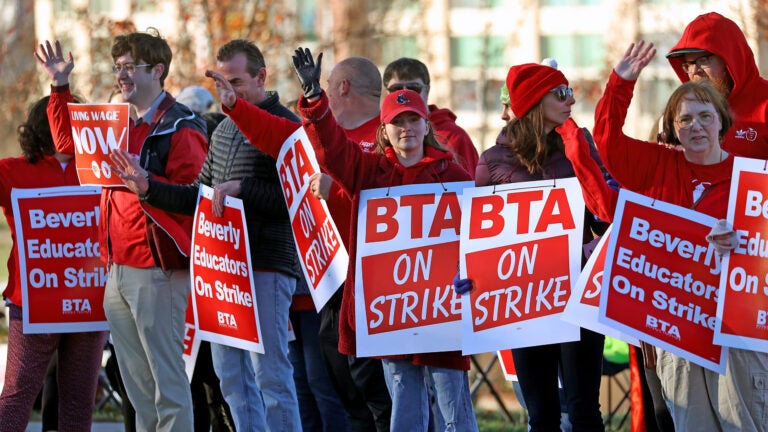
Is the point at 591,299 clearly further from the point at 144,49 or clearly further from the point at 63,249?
the point at 63,249

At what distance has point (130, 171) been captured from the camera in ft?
24.1

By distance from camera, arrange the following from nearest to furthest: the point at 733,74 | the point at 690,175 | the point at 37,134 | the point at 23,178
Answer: the point at 690,175 → the point at 733,74 → the point at 37,134 → the point at 23,178

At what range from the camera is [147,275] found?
7.45m

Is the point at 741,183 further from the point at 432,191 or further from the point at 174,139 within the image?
the point at 174,139

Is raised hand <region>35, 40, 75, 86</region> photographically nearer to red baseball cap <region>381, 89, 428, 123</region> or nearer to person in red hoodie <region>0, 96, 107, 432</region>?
person in red hoodie <region>0, 96, 107, 432</region>

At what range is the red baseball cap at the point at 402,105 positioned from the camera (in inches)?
268

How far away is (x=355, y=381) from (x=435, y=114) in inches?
71.2

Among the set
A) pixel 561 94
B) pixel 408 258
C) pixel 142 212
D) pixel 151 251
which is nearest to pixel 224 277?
pixel 151 251

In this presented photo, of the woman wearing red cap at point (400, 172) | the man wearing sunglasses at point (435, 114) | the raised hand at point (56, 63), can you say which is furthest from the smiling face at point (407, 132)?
the raised hand at point (56, 63)

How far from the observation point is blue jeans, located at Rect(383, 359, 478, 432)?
664 cm

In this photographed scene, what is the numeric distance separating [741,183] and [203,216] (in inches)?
116

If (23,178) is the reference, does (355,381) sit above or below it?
below

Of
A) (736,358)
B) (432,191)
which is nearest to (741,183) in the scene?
(736,358)

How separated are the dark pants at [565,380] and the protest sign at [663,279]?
0.58 m
